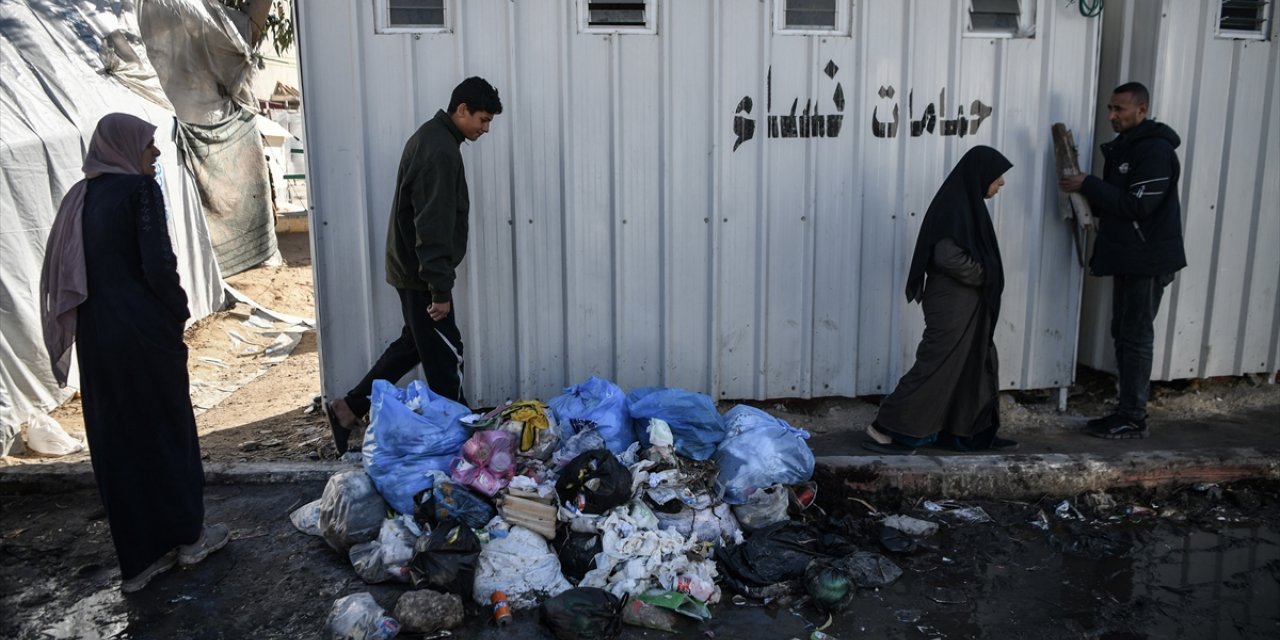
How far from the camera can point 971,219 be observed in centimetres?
462

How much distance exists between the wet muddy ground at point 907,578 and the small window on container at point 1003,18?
8.70 feet

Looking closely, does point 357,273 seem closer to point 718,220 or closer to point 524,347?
point 524,347

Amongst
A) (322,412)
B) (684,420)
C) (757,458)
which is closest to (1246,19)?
(757,458)

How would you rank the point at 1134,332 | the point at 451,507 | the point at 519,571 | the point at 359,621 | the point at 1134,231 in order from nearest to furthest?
the point at 359,621
the point at 519,571
the point at 451,507
the point at 1134,231
the point at 1134,332

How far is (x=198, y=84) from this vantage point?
31.5 ft

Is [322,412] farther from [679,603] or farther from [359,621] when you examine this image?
[679,603]

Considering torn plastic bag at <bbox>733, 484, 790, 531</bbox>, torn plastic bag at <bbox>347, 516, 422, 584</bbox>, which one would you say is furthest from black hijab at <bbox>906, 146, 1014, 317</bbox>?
torn plastic bag at <bbox>347, 516, 422, 584</bbox>

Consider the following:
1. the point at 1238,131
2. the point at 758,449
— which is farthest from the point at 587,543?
the point at 1238,131

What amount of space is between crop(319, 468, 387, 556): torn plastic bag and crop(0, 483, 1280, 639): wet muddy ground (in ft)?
0.37

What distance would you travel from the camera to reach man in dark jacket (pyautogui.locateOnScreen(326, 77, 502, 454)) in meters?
4.21

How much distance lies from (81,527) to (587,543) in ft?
8.04

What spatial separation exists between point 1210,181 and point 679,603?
14.5 feet

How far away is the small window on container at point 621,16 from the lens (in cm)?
475

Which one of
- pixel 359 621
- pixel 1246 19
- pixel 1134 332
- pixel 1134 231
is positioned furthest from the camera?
pixel 1246 19
